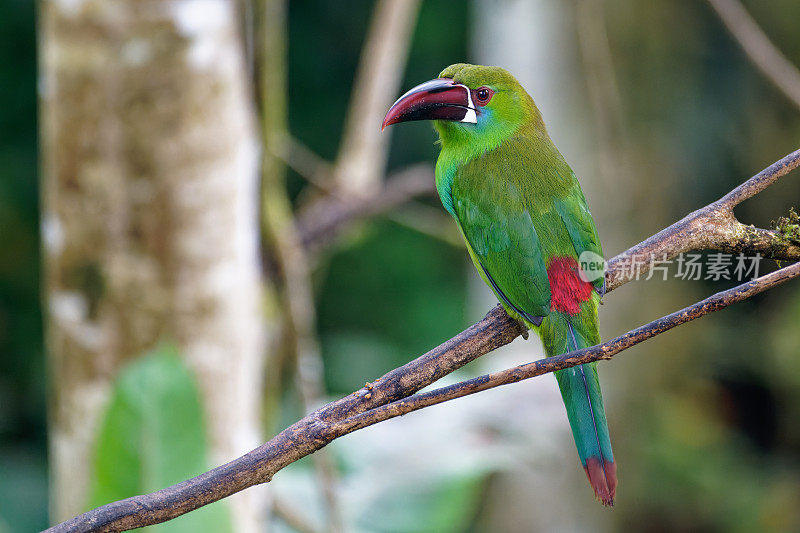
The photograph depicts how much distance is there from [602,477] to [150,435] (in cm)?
85

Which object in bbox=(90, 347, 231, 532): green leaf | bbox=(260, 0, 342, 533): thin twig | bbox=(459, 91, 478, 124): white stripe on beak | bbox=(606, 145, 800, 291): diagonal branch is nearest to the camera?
bbox=(606, 145, 800, 291): diagonal branch

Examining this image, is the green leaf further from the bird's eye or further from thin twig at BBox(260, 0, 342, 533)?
the bird's eye

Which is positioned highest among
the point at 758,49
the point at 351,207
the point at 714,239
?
the point at 351,207

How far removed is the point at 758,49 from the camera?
1.15m

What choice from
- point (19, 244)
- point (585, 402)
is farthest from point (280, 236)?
point (19, 244)

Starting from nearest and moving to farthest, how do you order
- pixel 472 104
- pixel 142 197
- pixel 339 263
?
pixel 472 104 < pixel 142 197 < pixel 339 263

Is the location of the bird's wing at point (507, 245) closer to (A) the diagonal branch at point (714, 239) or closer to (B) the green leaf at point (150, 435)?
(A) the diagonal branch at point (714, 239)

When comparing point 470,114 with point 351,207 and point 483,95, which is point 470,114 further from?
point 351,207

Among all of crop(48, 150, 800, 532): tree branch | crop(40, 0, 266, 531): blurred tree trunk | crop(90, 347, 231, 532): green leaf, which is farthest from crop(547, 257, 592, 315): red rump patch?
crop(40, 0, 266, 531): blurred tree trunk

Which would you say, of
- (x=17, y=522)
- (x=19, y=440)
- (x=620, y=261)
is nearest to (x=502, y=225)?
(x=620, y=261)

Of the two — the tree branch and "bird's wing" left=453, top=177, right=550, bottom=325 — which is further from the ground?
"bird's wing" left=453, top=177, right=550, bottom=325

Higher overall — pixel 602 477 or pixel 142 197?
pixel 142 197

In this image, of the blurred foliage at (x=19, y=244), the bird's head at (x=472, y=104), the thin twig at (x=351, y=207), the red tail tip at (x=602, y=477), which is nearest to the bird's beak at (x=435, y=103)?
the bird's head at (x=472, y=104)

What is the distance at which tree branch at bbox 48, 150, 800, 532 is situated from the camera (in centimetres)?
52
